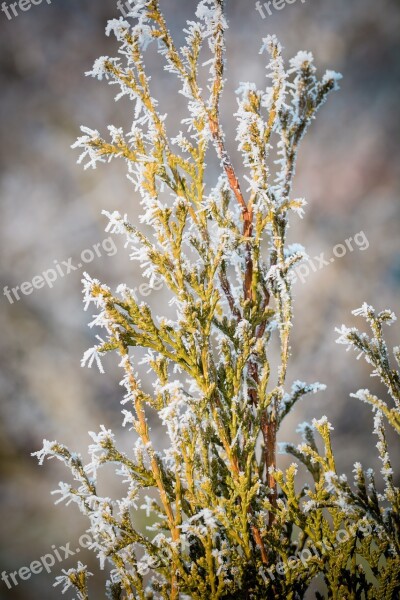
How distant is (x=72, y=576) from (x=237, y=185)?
12.0ft

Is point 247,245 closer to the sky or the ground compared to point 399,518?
closer to the sky

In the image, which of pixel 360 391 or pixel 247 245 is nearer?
pixel 360 391

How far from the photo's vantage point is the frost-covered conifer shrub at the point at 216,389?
106 inches

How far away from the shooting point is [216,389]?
2971 mm

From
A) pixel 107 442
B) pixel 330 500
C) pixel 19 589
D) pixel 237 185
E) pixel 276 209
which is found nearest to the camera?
pixel 107 442

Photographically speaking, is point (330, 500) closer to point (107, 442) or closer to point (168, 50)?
point (107, 442)

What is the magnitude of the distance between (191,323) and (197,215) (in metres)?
0.99

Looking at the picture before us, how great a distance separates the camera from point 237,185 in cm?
335

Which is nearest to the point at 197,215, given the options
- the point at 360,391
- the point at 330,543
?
the point at 360,391

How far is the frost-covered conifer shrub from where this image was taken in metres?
2.71

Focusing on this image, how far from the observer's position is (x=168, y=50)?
10.3 ft

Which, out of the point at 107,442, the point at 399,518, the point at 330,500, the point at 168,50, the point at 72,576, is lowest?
the point at 399,518

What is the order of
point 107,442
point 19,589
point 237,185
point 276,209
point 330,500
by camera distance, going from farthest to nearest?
point 19,589, point 237,185, point 276,209, point 330,500, point 107,442

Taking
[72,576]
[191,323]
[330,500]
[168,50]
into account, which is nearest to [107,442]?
[191,323]
